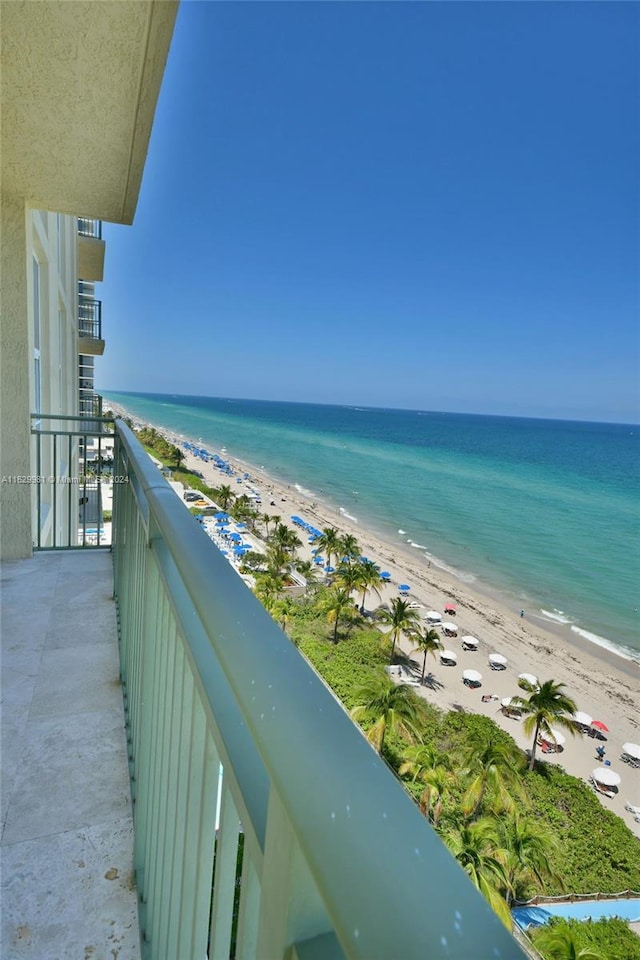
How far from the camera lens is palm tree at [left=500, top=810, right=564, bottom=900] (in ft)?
29.3

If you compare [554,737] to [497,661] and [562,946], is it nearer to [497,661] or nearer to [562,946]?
[497,661]

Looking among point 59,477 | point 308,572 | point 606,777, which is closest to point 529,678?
point 606,777

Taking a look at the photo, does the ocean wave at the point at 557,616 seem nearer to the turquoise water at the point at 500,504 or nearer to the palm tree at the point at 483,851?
the turquoise water at the point at 500,504

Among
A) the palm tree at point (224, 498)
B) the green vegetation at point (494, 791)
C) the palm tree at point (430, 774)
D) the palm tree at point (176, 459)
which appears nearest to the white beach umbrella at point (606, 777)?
the green vegetation at point (494, 791)

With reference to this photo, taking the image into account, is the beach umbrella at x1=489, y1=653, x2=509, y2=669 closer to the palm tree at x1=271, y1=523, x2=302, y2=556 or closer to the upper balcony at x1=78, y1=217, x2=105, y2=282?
the palm tree at x1=271, y1=523, x2=302, y2=556

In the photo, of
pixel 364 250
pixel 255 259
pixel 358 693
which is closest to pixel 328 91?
pixel 364 250

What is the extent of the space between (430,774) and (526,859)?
7.20 feet

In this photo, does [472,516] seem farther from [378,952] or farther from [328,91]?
[328,91]

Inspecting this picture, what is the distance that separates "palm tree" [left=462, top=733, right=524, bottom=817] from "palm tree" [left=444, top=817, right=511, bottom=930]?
2.27ft

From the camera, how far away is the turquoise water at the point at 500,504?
79.5 feet

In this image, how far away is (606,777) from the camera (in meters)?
12.2

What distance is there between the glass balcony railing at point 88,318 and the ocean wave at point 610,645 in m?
20.5

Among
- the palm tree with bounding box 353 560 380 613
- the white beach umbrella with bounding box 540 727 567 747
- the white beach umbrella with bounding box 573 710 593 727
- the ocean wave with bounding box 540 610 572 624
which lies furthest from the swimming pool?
the ocean wave with bounding box 540 610 572 624

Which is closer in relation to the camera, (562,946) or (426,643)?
(562,946)
